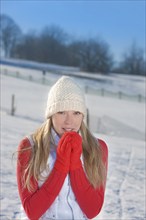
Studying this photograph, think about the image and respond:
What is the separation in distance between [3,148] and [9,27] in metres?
99.0

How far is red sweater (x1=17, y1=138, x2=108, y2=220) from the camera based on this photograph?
234 cm

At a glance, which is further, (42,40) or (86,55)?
(42,40)

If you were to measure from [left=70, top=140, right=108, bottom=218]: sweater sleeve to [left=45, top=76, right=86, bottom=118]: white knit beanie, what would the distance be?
37 centimetres

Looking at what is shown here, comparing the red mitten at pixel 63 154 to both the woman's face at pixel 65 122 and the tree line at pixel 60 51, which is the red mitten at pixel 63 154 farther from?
the tree line at pixel 60 51

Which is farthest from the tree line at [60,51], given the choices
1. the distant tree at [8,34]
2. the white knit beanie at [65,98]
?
the white knit beanie at [65,98]

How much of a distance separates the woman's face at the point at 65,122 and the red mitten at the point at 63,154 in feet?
0.51

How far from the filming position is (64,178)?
Result: 2.35 metres

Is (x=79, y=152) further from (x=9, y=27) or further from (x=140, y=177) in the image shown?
(x=9, y=27)

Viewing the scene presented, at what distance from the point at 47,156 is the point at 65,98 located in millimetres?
358

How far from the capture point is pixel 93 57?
81250mm

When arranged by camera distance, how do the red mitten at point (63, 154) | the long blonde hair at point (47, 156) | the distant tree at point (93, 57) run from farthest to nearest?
the distant tree at point (93, 57) → the long blonde hair at point (47, 156) → the red mitten at point (63, 154)

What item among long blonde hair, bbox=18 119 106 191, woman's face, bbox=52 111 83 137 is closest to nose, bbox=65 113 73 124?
woman's face, bbox=52 111 83 137

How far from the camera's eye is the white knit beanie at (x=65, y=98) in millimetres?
2508

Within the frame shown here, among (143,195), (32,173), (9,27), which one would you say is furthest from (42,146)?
(9,27)
